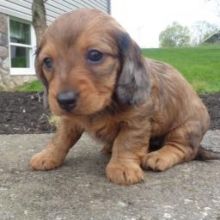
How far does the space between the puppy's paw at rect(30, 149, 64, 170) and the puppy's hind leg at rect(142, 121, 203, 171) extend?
2.19 feet

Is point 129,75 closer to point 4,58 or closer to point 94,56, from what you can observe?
point 94,56

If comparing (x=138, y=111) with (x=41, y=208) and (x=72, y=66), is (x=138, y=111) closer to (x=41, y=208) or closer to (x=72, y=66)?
(x=72, y=66)

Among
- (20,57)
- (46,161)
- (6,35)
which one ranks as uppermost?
(6,35)

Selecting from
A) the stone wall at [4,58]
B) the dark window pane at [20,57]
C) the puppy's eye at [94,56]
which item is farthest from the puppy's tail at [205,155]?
the dark window pane at [20,57]

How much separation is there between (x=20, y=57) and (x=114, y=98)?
439 inches

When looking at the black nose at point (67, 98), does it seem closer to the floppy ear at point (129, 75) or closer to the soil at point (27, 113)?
the floppy ear at point (129, 75)

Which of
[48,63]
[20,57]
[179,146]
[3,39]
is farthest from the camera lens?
[20,57]

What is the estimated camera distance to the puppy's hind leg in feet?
11.3

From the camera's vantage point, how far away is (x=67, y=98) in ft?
8.82

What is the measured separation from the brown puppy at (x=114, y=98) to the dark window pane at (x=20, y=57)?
9962mm

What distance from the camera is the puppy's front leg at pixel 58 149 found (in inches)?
136

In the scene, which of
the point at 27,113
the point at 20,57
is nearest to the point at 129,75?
the point at 27,113

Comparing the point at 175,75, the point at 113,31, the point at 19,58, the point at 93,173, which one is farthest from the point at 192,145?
the point at 19,58

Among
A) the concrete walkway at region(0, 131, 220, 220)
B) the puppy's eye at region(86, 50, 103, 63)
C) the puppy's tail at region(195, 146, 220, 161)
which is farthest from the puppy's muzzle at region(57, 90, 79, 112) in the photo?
the puppy's tail at region(195, 146, 220, 161)
